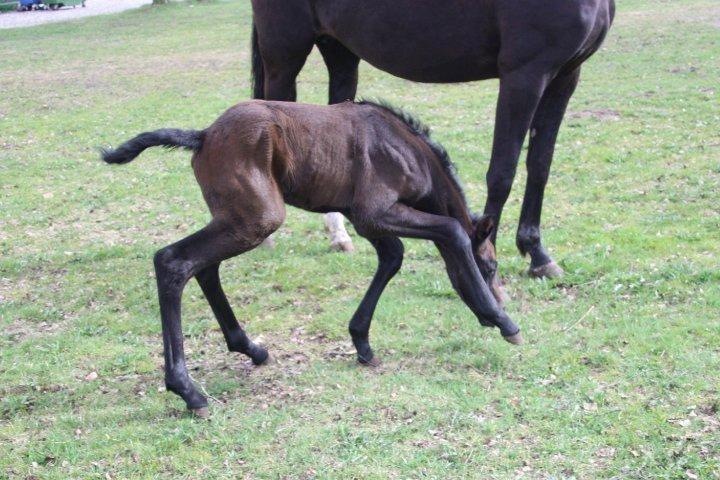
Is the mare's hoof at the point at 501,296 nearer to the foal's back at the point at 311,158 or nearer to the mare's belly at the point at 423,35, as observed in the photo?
the foal's back at the point at 311,158

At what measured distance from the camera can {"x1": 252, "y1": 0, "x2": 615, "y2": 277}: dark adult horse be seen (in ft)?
16.9

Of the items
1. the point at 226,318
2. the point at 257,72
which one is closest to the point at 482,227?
the point at 226,318

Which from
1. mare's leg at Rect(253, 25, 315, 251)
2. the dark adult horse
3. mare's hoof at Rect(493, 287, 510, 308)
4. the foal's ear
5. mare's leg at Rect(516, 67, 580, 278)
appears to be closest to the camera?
the foal's ear

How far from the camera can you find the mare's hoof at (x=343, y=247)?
685 cm

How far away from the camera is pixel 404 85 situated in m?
13.5

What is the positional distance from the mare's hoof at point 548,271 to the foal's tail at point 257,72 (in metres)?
2.56

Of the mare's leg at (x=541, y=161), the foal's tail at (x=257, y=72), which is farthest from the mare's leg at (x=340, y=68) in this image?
the mare's leg at (x=541, y=161)

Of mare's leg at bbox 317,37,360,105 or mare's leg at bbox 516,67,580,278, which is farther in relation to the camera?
mare's leg at bbox 317,37,360,105

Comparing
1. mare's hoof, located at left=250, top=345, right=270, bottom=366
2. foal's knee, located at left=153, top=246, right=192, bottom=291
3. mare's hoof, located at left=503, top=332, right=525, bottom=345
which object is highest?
foal's knee, located at left=153, top=246, right=192, bottom=291

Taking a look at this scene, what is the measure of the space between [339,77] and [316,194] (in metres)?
2.31

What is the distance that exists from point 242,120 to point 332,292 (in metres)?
2.01

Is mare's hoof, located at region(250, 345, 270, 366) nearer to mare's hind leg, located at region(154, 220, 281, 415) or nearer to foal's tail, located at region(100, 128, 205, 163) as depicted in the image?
mare's hind leg, located at region(154, 220, 281, 415)

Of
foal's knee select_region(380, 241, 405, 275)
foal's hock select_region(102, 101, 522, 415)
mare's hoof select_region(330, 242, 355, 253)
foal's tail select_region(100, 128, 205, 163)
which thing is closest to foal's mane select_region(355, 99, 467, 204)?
foal's hock select_region(102, 101, 522, 415)

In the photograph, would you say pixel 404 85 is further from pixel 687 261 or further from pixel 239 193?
pixel 239 193
